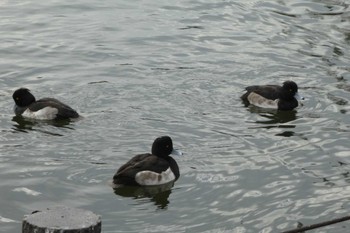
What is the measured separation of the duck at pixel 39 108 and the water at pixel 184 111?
0.61 ft

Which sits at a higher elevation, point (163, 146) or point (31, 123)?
point (163, 146)

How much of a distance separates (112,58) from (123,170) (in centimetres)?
616

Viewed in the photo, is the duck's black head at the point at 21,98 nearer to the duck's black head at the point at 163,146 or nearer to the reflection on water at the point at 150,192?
the duck's black head at the point at 163,146

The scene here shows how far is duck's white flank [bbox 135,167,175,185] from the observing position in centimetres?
1327

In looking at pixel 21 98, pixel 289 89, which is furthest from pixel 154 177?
pixel 289 89

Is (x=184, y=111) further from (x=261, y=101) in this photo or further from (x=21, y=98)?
(x=21, y=98)

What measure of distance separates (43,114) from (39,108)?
4.7 inches

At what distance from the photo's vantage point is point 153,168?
13.4 m

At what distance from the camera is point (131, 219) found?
11.8 metres

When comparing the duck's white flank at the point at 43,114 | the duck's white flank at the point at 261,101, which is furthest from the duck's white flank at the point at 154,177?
the duck's white flank at the point at 261,101

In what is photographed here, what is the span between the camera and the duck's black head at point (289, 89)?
651 inches

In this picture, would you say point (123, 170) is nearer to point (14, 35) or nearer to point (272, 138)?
point (272, 138)

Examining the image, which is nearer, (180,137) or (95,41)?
(180,137)

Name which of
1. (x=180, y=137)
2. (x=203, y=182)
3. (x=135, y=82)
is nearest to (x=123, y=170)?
(x=203, y=182)
